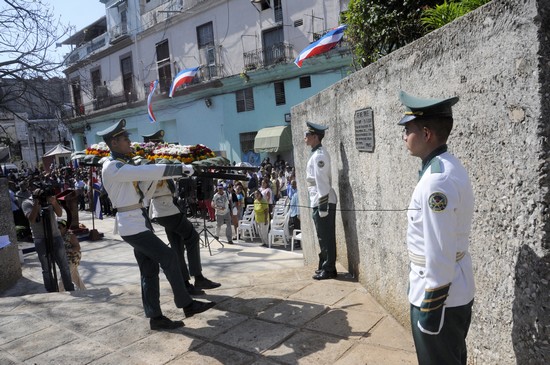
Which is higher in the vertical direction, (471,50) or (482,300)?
(471,50)

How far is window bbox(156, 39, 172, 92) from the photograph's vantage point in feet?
86.0

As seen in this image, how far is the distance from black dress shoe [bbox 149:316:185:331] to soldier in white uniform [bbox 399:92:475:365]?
8.16 ft

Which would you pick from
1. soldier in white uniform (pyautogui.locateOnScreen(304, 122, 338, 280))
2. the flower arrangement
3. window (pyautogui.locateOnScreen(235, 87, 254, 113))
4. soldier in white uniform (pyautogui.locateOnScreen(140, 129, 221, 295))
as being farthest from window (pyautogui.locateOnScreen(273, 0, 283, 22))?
soldier in white uniform (pyautogui.locateOnScreen(140, 129, 221, 295))

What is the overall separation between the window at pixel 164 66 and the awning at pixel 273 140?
8584 millimetres

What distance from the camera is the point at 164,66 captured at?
87.2ft

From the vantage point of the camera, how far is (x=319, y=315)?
3812mm

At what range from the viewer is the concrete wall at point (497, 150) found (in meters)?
1.96

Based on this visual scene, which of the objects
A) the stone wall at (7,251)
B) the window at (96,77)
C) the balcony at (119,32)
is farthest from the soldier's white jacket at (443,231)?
the window at (96,77)

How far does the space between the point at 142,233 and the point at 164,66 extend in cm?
2468

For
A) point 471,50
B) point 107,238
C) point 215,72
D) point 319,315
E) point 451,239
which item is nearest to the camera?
point 451,239

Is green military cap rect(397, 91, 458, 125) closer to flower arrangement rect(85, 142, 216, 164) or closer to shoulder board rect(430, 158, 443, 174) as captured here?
shoulder board rect(430, 158, 443, 174)

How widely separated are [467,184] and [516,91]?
20.7 inches

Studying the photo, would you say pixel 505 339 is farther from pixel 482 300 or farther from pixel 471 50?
pixel 471 50

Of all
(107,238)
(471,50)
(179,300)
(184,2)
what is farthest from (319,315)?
(184,2)
